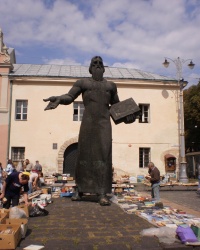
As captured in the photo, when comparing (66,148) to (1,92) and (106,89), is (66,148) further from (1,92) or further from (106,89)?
(106,89)

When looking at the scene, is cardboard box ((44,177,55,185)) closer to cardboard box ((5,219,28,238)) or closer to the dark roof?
the dark roof

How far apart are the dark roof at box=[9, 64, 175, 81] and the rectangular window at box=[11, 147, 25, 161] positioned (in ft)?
16.6

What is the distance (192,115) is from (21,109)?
1698 centimetres

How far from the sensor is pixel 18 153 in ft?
64.7

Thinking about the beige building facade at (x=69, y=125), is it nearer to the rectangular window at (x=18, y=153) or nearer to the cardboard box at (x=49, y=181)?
the rectangular window at (x=18, y=153)

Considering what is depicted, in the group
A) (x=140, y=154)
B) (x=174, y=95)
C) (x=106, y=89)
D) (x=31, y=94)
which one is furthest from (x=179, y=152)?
(x=106, y=89)

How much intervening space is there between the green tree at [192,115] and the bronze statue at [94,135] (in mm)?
22768

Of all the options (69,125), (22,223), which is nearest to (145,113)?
(69,125)

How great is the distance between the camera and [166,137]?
21.0 meters

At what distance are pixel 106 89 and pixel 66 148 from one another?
1360 cm

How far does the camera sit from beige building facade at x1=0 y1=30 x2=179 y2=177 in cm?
1970

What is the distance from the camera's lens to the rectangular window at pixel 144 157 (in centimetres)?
2076

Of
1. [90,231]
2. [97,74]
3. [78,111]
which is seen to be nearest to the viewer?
[90,231]

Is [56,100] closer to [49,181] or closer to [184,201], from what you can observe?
[184,201]
